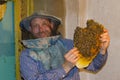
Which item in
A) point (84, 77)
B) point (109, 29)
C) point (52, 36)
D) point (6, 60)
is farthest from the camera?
point (84, 77)

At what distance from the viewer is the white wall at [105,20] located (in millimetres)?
1703

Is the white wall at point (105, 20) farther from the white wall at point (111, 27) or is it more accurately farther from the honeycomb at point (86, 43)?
the honeycomb at point (86, 43)

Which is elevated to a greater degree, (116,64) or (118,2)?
(118,2)

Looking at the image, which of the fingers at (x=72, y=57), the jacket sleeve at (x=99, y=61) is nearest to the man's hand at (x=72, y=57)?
the fingers at (x=72, y=57)

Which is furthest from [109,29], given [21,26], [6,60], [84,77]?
[6,60]

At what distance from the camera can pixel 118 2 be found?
1.68 m

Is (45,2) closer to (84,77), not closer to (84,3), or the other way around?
(84,3)

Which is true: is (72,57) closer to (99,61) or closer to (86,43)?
(86,43)

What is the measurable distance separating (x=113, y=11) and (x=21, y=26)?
559 mm

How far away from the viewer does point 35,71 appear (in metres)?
1.37

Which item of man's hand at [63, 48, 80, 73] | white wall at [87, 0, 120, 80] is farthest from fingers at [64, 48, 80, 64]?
white wall at [87, 0, 120, 80]

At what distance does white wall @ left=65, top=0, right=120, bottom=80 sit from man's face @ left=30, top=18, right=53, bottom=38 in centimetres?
33

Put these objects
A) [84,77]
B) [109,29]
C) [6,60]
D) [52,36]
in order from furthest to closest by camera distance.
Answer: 1. [84,77]
2. [109,29]
3. [6,60]
4. [52,36]

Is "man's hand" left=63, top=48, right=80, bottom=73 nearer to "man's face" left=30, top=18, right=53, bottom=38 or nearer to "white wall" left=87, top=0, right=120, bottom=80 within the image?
"man's face" left=30, top=18, right=53, bottom=38
